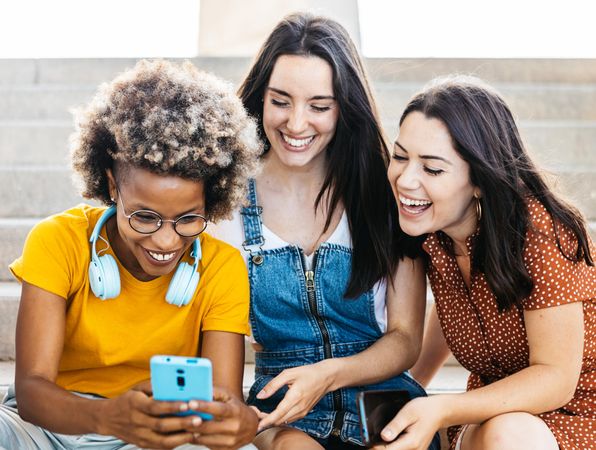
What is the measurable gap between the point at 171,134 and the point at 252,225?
20.5 inches

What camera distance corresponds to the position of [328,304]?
221cm

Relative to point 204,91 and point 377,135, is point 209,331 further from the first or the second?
point 377,135

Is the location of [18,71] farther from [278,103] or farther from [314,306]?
[314,306]

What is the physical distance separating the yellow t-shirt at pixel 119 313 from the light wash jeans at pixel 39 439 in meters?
0.09

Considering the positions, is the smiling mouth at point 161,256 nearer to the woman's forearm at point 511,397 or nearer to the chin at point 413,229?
the chin at point 413,229

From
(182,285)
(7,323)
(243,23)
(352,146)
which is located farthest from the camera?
(243,23)

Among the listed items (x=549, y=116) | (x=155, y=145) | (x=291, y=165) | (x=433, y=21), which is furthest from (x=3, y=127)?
(x=433, y=21)

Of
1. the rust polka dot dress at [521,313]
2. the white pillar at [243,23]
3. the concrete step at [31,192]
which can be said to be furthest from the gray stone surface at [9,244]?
the white pillar at [243,23]

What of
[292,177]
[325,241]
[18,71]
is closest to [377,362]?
A: [325,241]

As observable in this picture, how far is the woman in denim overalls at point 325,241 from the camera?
2.18 m

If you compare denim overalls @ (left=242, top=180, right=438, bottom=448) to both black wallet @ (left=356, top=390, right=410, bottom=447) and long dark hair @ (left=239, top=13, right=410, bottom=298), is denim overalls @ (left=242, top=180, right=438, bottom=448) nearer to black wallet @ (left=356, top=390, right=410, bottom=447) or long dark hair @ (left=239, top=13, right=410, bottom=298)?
long dark hair @ (left=239, top=13, right=410, bottom=298)

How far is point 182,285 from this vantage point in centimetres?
191

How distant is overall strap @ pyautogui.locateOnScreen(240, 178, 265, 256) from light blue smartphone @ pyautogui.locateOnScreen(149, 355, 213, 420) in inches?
29.5

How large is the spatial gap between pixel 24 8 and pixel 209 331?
4442mm
